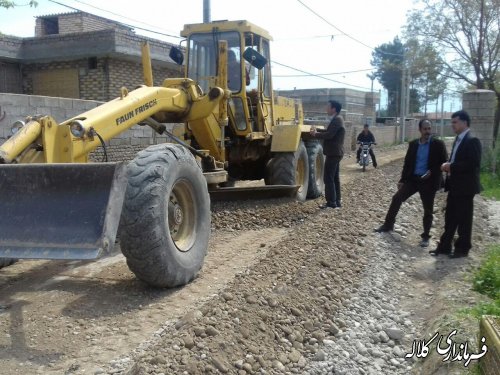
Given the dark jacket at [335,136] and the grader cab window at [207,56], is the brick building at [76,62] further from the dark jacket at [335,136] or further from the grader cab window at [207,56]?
the dark jacket at [335,136]

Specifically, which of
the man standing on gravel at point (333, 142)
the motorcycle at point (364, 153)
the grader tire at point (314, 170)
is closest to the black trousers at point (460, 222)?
the man standing on gravel at point (333, 142)

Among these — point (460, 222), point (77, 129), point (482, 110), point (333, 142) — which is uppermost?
point (482, 110)

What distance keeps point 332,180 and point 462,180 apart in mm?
2556

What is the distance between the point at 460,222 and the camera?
634 centimetres

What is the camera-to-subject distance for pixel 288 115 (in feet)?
34.6

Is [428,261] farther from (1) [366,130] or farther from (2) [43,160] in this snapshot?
(1) [366,130]

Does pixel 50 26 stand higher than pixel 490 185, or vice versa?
pixel 50 26

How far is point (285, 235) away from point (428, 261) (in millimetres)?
1793

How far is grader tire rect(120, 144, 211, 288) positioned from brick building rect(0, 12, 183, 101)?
11600 millimetres

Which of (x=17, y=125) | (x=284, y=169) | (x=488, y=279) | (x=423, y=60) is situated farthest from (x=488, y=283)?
(x=423, y=60)

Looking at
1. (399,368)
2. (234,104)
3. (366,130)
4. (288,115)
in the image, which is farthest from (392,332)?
(366,130)

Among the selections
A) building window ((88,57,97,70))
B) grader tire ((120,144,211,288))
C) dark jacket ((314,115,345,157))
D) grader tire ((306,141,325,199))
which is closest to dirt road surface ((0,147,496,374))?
grader tire ((120,144,211,288))

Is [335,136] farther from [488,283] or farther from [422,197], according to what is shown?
[488,283]

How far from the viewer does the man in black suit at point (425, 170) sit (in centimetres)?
684
